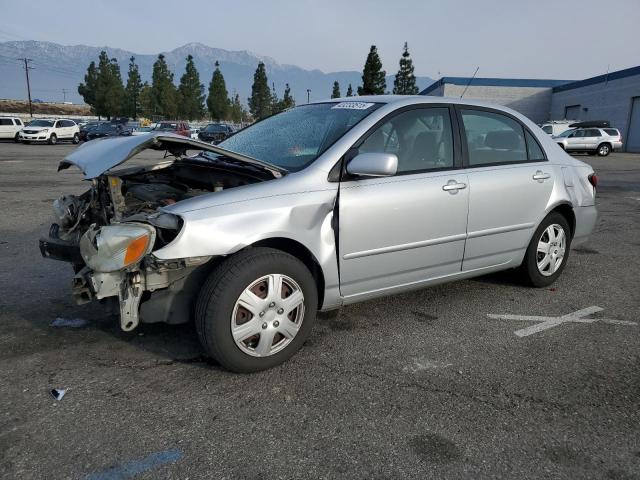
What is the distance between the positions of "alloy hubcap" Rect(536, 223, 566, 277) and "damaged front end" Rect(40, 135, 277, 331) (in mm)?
2611

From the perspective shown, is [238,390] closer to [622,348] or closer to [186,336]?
[186,336]

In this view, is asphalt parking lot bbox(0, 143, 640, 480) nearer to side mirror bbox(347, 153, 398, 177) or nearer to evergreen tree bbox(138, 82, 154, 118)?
side mirror bbox(347, 153, 398, 177)

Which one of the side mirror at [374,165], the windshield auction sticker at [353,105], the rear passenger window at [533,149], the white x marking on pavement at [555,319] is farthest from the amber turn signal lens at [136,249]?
the rear passenger window at [533,149]

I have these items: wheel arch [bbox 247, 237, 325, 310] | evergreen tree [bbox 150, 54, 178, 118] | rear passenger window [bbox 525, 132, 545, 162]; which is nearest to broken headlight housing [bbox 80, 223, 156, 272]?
wheel arch [bbox 247, 237, 325, 310]

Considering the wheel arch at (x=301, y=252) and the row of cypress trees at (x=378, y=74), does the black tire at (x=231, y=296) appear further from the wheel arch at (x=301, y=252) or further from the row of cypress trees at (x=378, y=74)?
the row of cypress trees at (x=378, y=74)

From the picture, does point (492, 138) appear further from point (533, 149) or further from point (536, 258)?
point (536, 258)

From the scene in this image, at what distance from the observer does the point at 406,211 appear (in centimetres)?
325

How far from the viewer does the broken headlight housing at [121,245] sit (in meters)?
2.54

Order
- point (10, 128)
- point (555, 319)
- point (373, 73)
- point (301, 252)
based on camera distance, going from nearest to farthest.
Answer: point (301, 252), point (555, 319), point (10, 128), point (373, 73)

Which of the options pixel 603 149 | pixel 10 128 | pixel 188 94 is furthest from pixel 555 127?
pixel 188 94

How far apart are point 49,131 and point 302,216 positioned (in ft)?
103

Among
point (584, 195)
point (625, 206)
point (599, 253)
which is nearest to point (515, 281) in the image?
point (584, 195)

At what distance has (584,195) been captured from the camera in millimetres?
4535

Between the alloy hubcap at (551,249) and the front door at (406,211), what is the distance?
106cm
